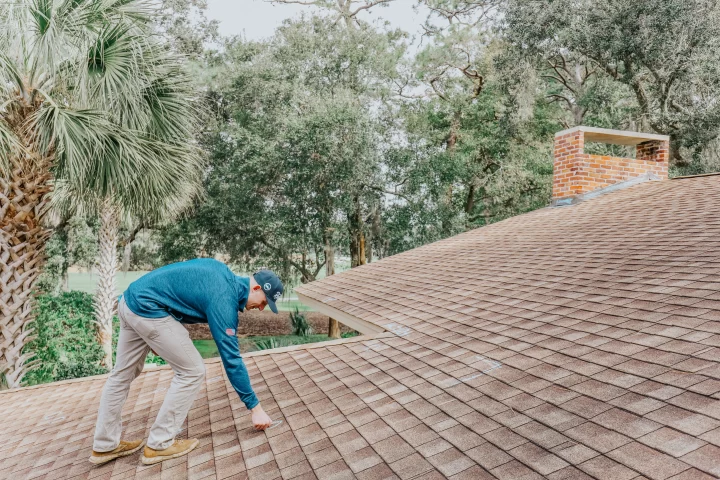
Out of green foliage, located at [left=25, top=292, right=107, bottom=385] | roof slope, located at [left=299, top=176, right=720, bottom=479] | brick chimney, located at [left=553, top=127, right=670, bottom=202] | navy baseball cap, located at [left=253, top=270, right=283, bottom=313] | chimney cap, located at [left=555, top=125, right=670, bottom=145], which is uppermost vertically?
chimney cap, located at [left=555, top=125, right=670, bottom=145]

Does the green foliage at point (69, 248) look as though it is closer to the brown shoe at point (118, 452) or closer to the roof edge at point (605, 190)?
the roof edge at point (605, 190)

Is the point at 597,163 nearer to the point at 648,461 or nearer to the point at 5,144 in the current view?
the point at 648,461

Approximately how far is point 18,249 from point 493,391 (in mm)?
7150

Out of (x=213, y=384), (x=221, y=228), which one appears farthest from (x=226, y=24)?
(x=213, y=384)

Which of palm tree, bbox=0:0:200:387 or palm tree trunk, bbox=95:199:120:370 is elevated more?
palm tree, bbox=0:0:200:387

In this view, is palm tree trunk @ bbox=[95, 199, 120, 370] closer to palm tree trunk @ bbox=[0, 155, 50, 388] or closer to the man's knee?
palm tree trunk @ bbox=[0, 155, 50, 388]

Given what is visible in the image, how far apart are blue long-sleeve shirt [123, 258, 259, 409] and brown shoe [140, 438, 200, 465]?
453 millimetres

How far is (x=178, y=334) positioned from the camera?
281cm

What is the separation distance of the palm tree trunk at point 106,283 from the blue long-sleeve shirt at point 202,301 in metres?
11.1

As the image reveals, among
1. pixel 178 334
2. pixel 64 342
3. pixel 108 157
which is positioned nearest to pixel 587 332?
pixel 178 334

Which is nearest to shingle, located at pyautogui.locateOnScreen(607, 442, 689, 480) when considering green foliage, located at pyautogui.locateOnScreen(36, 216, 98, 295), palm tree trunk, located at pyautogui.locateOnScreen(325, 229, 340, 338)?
palm tree trunk, located at pyautogui.locateOnScreen(325, 229, 340, 338)

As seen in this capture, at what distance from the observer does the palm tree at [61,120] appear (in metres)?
6.66

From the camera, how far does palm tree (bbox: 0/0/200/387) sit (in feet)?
21.9

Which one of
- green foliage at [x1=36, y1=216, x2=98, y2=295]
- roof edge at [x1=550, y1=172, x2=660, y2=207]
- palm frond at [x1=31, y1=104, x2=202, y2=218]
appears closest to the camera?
palm frond at [x1=31, y1=104, x2=202, y2=218]
